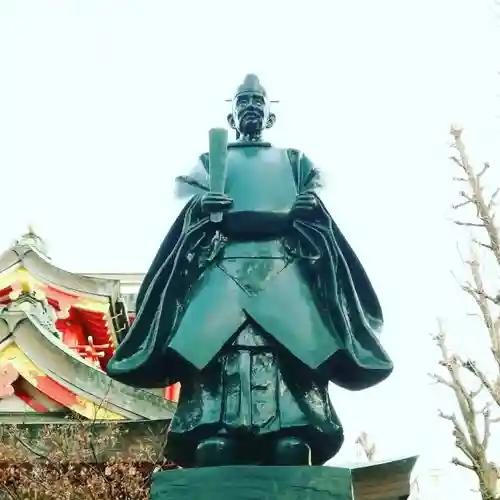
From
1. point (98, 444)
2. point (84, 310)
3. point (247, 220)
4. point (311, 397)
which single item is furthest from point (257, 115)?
point (84, 310)

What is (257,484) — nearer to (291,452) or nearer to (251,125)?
(291,452)

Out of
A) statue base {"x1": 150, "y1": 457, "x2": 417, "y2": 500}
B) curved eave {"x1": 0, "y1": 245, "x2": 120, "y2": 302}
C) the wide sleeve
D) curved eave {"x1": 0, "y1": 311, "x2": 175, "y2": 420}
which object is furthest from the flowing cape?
A: curved eave {"x1": 0, "y1": 245, "x2": 120, "y2": 302}

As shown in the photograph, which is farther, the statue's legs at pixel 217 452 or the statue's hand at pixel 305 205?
the statue's hand at pixel 305 205

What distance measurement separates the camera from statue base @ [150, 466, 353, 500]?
2.21 m

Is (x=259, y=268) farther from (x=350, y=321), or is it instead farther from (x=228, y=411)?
(x=228, y=411)

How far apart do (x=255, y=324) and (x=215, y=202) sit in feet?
1.71

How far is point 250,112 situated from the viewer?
3189 millimetres

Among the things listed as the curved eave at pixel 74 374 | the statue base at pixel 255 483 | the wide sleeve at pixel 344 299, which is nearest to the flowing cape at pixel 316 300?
the wide sleeve at pixel 344 299

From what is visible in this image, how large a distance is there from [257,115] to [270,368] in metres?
1.26

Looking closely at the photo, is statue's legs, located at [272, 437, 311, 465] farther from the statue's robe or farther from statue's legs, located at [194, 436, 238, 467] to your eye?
statue's legs, located at [194, 436, 238, 467]

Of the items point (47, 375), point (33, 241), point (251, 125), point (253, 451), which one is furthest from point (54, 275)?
point (253, 451)

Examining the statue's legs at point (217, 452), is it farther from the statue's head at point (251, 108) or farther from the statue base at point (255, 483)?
A: the statue's head at point (251, 108)

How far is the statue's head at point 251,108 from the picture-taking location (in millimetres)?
3188

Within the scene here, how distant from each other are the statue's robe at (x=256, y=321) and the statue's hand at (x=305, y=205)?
3 cm
